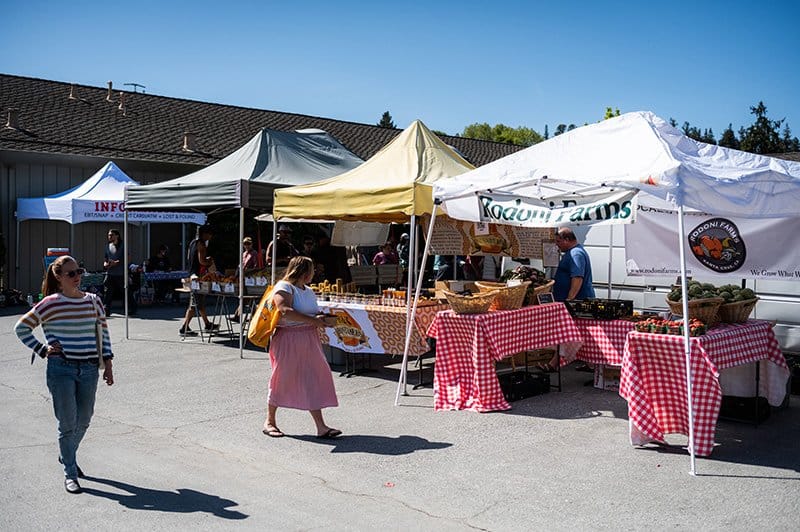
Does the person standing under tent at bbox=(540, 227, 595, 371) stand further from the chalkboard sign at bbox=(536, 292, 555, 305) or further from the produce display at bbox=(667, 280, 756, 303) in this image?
the produce display at bbox=(667, 280, 756, 303)

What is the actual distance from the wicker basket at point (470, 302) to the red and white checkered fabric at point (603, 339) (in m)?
1.18

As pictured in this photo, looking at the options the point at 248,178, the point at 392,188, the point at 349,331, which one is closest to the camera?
the point at 392,188

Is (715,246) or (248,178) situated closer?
(715,246)

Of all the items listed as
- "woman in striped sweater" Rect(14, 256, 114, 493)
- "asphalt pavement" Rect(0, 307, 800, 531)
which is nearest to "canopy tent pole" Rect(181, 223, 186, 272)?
"asphalt pavement" Rect(0, 307, 800, 531)

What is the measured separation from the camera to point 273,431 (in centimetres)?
759

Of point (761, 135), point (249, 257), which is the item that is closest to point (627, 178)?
point (249, 257)

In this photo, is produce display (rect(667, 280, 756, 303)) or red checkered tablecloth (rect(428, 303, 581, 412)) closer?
produce display (rect(667, 280, 756, 303))

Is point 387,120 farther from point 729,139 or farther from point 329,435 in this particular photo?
point 329,435

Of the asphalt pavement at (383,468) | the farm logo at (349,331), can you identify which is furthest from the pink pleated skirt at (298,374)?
the farm logo at (349,331)

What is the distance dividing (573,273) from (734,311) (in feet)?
7.14

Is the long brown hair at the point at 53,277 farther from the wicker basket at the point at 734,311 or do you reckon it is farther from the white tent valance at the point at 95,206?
the white tent valance at the point at 95,206

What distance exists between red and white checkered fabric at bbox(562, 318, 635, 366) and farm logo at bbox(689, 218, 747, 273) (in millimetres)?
1647

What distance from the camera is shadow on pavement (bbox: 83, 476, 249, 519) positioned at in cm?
555

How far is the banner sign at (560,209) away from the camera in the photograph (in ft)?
25.0
